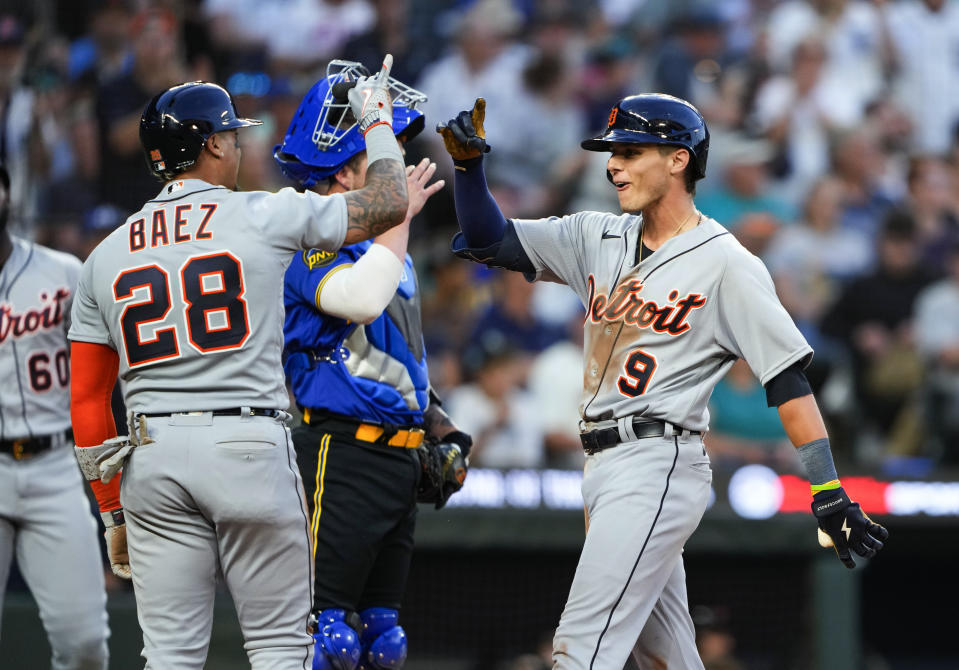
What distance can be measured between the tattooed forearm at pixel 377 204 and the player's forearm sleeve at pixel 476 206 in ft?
1.63

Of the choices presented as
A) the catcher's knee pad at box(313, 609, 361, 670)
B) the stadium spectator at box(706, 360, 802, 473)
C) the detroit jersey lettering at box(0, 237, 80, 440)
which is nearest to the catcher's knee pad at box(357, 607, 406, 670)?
the catcher's knee pad at box(313, 609, 361, 670)

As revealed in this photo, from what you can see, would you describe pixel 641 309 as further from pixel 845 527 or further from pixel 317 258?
pixel 317 258

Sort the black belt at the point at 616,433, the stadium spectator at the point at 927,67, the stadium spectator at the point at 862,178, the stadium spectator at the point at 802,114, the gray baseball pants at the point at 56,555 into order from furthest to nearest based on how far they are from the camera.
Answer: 1. the stadium spectator at the point at 927,67
2. the stadium spectator at the point at 802,114
3. the stadium spectator at the point at 862,178
4. the gray baseball pants at the point at 56,555
5. the black belt at the point at 616,433

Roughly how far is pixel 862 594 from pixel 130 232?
6464 millimetres

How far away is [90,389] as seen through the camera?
12.1ft

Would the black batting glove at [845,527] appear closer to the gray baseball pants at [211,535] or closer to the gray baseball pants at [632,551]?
the gray baseball pants at [632,551]

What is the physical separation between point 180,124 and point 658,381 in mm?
1545

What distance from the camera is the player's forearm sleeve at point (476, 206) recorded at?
413 centimetres

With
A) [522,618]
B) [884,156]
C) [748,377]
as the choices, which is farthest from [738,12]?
[522,618]

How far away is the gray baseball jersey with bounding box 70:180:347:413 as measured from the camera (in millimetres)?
3434

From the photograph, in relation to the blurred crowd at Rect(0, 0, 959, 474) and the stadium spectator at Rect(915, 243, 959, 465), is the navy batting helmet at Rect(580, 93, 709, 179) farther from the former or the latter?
the stadium spectator at Rect(915, 243, 959, 465)

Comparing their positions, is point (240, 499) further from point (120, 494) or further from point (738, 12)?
point (738, 12)

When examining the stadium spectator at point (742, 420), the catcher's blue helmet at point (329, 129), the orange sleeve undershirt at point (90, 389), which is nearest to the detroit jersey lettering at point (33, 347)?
the orange sleeve undershirt at point (90, 389)

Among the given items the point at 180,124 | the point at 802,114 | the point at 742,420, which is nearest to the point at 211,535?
the point at 180,124
